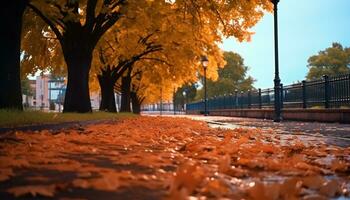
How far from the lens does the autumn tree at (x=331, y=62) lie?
7516cm

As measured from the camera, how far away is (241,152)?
5.42 metres

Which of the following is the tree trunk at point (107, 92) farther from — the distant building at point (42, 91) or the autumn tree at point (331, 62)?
the distant building at point (42, 91)

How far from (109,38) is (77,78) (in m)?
7.77

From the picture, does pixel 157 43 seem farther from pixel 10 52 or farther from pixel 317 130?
pixel 317 130

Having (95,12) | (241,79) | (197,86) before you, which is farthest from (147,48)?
(197,86)

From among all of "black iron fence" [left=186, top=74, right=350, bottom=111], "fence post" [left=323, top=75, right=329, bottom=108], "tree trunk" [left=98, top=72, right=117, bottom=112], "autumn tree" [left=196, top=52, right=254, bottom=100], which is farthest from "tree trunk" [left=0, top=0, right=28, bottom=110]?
"autumn tree" [left=196, top=52, right=254, bottom=100]

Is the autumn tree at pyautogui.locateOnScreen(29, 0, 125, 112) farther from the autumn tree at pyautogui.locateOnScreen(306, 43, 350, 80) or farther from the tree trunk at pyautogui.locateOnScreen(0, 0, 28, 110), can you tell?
the autumn tree at pyautogui.locateOnScreen(306, 43, 350, 80)

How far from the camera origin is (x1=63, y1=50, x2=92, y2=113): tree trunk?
18.7 meters

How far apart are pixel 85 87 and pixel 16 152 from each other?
14.5m

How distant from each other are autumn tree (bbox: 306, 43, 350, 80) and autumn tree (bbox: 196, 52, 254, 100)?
16809mm

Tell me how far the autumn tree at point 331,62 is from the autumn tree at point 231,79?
662 inches

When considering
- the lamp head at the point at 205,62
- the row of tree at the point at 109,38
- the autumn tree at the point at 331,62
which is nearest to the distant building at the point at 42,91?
the autumn tree at the point at 331,62

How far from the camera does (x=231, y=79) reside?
3612 inches

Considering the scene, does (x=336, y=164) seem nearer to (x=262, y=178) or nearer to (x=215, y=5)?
(x=262, y=178)
